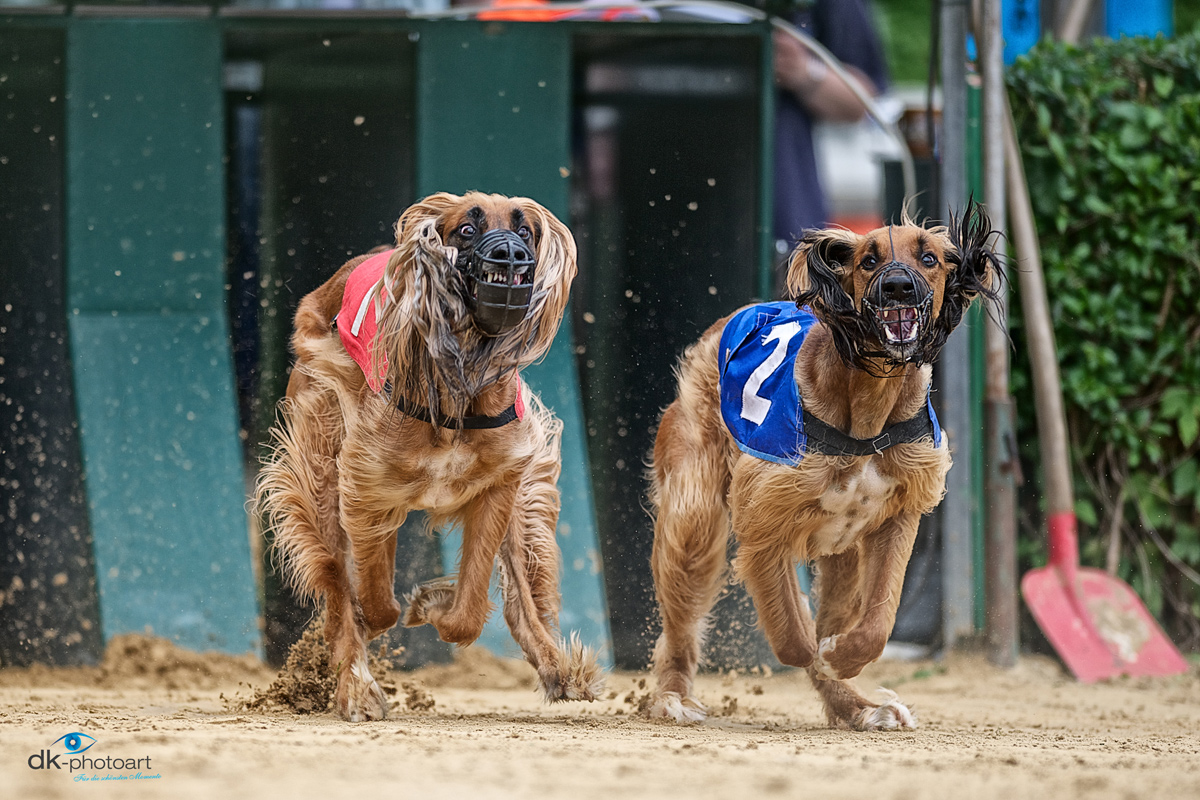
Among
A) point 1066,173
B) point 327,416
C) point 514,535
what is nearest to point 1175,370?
point 1066,173

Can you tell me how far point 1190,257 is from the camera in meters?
4.78

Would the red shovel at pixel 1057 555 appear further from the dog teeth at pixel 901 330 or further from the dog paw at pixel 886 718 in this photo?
the dog teeth at pixel 901 330

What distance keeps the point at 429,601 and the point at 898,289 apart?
1.45 meters

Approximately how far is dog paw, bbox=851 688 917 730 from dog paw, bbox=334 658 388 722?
4.04 ft

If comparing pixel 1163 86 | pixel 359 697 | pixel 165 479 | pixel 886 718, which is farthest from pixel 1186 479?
pixel 165 479

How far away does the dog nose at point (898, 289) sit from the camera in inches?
112

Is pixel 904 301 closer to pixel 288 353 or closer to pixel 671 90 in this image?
pixel 671 90

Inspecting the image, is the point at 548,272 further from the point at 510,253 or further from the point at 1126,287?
the point at 1126,287

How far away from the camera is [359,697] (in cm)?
324

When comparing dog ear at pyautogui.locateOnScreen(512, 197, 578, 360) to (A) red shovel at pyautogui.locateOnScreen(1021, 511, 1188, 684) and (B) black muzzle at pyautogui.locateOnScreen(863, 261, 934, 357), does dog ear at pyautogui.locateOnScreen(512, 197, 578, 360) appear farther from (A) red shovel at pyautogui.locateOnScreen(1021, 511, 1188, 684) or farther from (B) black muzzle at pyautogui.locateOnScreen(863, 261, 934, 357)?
(A) red shovel at pyautogui.locateOnScreen(1021, 511, 1188, 684)

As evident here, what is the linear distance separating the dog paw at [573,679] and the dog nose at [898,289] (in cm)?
120

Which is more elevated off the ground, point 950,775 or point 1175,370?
Result: point 1175,370

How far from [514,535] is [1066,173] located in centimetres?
271

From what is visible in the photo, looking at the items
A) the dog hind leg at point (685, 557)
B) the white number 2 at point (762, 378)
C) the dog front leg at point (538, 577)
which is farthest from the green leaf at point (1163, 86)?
the dog front leg at point (538, 577)
